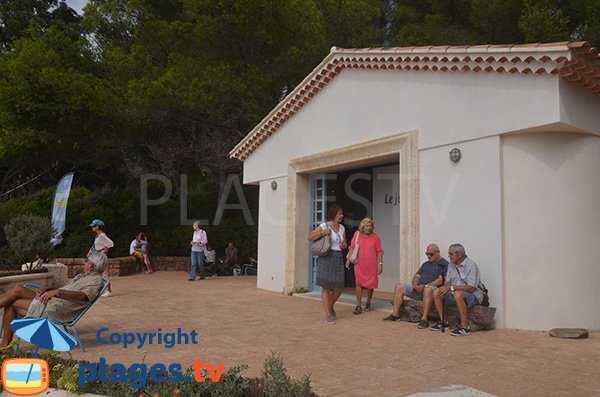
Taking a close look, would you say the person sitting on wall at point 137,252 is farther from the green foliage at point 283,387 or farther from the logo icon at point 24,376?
the green foliage at point 283,387

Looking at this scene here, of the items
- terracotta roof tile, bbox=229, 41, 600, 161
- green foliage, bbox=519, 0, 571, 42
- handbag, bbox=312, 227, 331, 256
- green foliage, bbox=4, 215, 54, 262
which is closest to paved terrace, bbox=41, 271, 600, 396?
handbag, bbox=312, 227, 331, 256

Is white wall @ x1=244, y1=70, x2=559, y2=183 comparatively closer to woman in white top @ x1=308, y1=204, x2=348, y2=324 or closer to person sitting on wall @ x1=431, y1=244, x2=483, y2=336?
person sitting on wall @ x1=431, y1=244, x2=483, y2=336

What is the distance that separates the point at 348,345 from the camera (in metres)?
5.89

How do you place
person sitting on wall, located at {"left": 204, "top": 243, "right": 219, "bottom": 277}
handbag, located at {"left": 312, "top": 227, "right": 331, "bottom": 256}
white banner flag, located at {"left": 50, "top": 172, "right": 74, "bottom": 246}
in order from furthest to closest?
person sitting on wall, located at {"left": 204, "top": 243, "right": 219, "bottom": 277} < white banner flag, located at {"left": 50, "top": 172, "right": 74, "bottom": 246} < handbag, located at {"left": 312, "top": 227, "right": 331, "bottom": 256}

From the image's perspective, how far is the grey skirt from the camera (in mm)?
7297

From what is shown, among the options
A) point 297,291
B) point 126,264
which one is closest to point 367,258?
point 297,291

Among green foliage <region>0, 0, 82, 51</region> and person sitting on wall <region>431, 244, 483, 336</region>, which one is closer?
person sitting on wall <region>431, 244, 483, 336</region>

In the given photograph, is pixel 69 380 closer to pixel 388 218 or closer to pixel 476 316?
pixel 476 316

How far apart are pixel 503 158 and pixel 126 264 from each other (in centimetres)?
1321

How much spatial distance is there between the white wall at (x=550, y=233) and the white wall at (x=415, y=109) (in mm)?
529

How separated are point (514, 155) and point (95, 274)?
574cm

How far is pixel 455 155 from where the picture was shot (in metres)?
7.46

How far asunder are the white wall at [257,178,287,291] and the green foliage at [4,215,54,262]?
554 cm

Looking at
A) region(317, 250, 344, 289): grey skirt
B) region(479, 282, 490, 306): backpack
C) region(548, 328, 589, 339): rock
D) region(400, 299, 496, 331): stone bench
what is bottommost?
region(548, 328, 589, 339): rock
